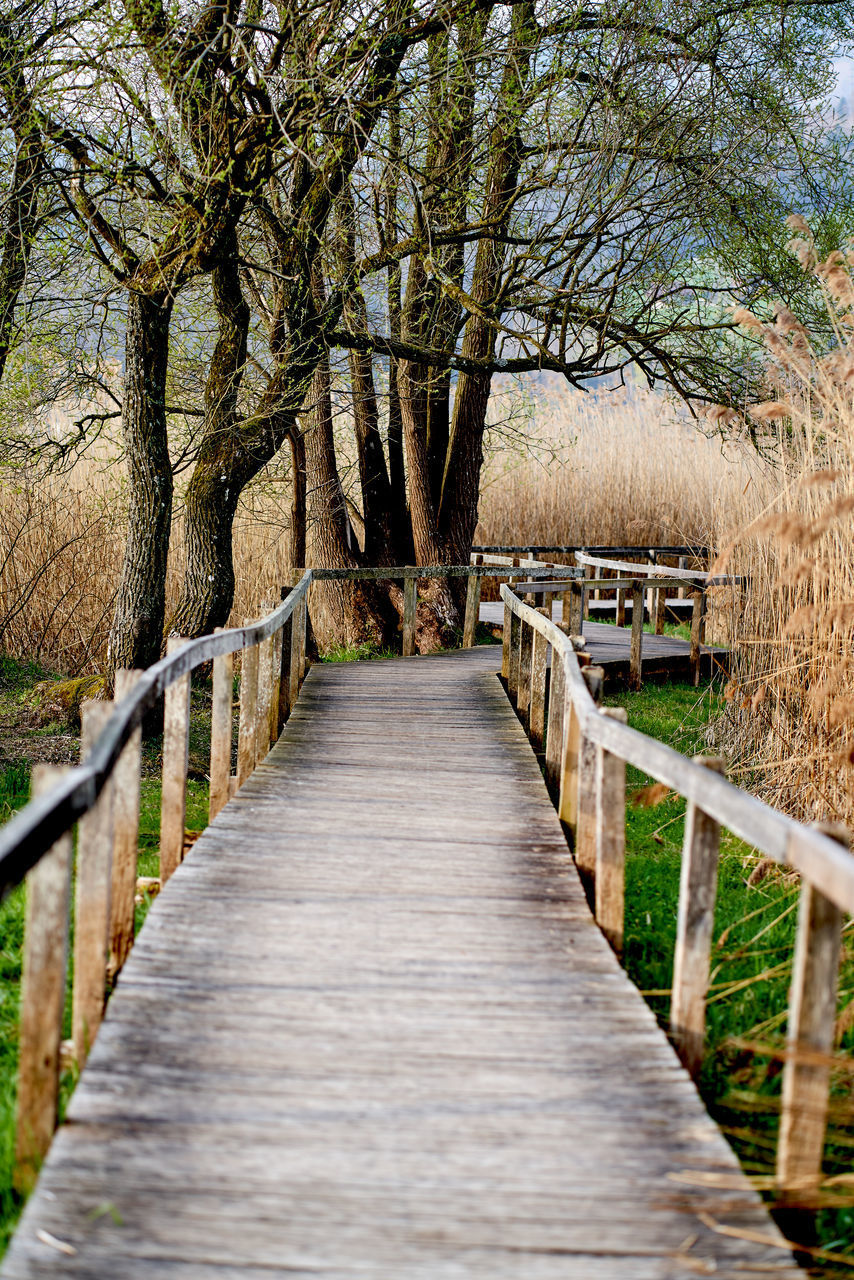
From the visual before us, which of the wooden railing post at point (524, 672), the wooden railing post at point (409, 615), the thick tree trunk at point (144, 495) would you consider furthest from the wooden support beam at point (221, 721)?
the wooden railing post at point (409, 615)

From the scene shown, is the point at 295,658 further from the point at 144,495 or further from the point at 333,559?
the point at 333,559

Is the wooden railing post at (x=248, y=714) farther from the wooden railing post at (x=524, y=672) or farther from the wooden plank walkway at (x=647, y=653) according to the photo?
the wooden plank walkway at (x=647, y=653)

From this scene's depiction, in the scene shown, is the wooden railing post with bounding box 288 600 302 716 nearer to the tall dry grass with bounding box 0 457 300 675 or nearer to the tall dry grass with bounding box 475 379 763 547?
the tall dry grass with bounding box 0 457 300 675

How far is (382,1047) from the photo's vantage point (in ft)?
10.1

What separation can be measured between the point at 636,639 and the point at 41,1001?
9828mm

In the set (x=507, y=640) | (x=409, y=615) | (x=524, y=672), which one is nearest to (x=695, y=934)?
(x=524, y=672)

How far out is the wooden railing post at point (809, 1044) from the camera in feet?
8.04

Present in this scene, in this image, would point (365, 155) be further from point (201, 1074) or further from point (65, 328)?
point (201, 1074)

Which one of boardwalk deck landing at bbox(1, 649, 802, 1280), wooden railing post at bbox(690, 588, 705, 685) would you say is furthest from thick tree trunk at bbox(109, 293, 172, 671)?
wooden railing post at bbox(690, 588, 705, 685)

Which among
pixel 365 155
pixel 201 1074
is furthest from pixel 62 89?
pixel 201 1074

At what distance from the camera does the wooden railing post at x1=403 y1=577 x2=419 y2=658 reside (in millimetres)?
10656

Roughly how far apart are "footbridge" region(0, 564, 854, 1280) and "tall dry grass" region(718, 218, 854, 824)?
1118mm

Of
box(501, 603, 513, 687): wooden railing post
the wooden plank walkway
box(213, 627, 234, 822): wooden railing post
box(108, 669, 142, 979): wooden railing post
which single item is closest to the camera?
box(108, 669, 142, 979): wooden railing post

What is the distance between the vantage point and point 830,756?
5402 mm
